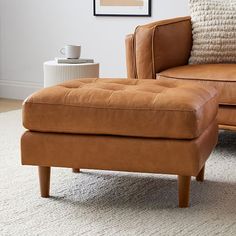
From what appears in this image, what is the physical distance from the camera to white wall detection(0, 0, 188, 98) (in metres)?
4.51

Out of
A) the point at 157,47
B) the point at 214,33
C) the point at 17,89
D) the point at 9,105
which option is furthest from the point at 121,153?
the point at 17,89

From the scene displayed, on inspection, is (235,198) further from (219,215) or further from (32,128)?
(32,128)

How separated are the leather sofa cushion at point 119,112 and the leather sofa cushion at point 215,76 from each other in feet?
2.05

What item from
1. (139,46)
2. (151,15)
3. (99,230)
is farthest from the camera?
(151,15)

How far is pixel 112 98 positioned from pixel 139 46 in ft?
3.66

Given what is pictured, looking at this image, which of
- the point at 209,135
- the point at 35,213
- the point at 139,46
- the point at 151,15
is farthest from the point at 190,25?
the point at 35,213

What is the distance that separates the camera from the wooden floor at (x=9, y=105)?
4625 millimetres

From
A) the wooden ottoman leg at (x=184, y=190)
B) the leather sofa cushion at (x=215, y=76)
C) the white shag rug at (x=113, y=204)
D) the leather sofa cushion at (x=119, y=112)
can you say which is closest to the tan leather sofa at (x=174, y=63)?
the leather sofa cushion at (x=215, y=76)

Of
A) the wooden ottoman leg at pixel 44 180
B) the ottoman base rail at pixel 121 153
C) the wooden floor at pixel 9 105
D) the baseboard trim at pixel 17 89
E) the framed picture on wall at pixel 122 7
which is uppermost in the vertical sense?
the framed picture on wall at pixel 122 7

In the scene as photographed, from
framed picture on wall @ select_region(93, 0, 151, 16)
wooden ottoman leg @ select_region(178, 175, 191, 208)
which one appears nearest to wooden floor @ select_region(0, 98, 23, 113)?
framed picture on wall @ select_region(93, 0, 151, 16)

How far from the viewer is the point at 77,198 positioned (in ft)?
7.85

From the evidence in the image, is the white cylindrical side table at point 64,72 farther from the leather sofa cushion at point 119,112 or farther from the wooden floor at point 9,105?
the leather sofa cushion at point 119,112

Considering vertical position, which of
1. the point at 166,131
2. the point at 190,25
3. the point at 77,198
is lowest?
the point at 77,198

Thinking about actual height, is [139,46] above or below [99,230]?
above
